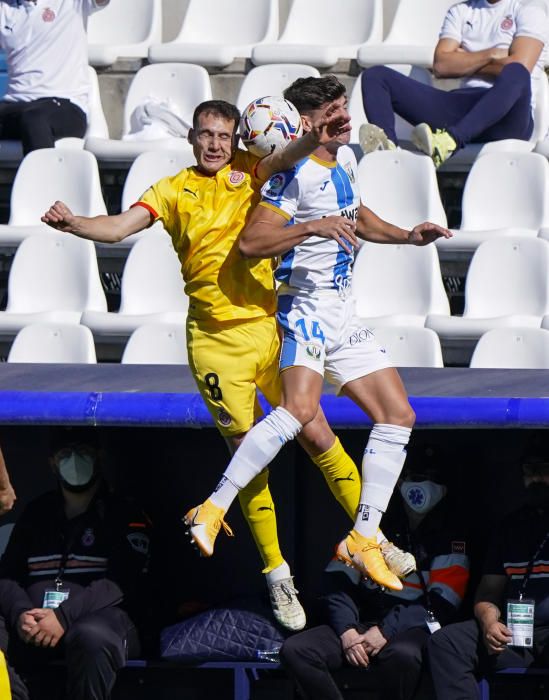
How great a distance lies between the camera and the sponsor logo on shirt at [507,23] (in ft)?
29.2

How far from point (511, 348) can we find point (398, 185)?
131cm

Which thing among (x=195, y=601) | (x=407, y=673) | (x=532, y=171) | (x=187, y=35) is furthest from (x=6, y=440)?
(x=187, y=35)

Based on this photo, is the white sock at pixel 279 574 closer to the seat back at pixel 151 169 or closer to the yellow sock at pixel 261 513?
the yellow sock at pixel 261 513

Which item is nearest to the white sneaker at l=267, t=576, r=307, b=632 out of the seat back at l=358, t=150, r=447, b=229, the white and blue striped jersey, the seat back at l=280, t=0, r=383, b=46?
the white and blue striped jersey

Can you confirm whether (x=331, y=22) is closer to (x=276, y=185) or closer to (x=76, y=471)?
(x=76, y=471)

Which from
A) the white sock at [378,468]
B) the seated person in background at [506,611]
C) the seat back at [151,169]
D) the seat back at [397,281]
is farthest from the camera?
the seat back at [151,169]

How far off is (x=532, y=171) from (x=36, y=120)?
277 cm

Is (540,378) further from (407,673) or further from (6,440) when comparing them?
(6,440)

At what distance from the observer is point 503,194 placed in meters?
8.41

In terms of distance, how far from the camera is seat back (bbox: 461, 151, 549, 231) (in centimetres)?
839

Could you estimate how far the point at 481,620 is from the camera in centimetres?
638

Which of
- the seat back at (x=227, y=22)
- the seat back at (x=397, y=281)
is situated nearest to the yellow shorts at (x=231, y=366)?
the seat back at (x=397, y=281)

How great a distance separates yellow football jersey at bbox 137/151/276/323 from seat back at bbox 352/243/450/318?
228 cm

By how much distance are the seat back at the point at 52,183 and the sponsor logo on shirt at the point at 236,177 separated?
3031 mm
